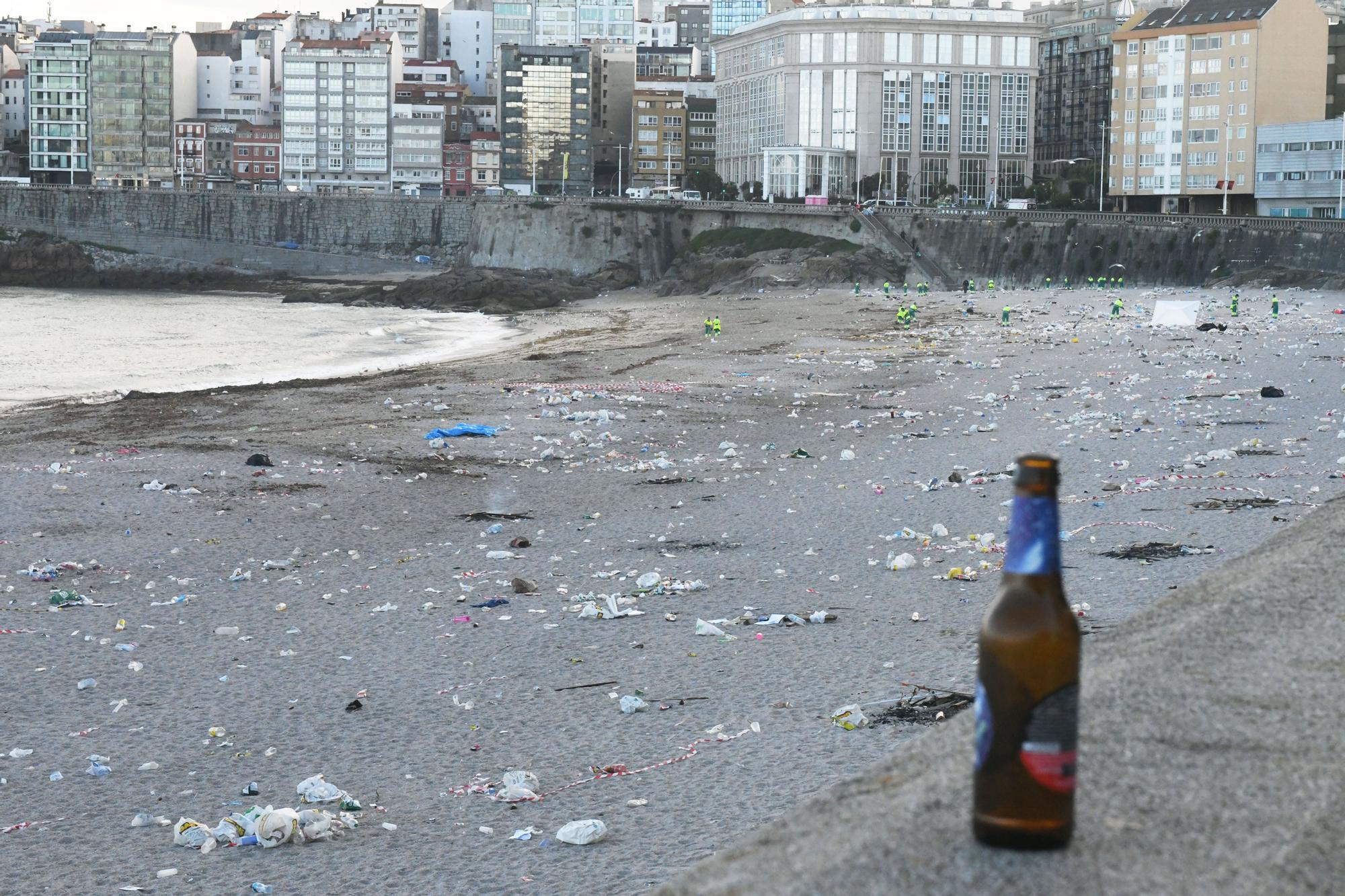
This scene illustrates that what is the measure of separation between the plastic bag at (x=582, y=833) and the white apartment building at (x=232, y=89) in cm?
15200

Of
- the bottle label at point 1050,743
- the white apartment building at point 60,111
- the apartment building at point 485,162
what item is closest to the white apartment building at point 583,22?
the apartment building at point 485,162

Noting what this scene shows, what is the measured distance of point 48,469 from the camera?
666 inches

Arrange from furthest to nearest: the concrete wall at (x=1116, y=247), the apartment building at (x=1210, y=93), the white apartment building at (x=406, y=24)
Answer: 1. the white apartment building at (x=406, y=24)
2. the apartment building at (x=1210, y=93)
3. the concrete wall at (x=1116, y=247)

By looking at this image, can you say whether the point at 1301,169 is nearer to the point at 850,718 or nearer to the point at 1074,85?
the point at 1074,85

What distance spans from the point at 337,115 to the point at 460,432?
125 m

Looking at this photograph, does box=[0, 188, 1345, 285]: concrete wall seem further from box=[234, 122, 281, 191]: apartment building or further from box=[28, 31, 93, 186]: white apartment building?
box=[234, 122, 281, 191]: apartment building

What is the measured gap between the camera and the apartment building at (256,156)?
140 meters

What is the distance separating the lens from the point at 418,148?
140000mm

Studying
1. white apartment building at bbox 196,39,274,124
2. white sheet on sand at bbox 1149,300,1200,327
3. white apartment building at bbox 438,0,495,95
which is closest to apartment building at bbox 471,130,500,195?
white apartment building at bbox 196,39,274,124

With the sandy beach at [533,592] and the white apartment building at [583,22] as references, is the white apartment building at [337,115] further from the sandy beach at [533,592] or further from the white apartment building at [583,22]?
the sandy beach at [533,592]

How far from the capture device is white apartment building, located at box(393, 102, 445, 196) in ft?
458

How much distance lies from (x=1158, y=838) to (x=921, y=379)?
24656 mm

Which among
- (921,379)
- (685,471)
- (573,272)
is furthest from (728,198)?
(685,471)

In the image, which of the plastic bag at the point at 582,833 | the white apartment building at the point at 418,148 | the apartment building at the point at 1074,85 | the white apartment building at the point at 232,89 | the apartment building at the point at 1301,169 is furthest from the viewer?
the white apartment building at the point at 232,89
